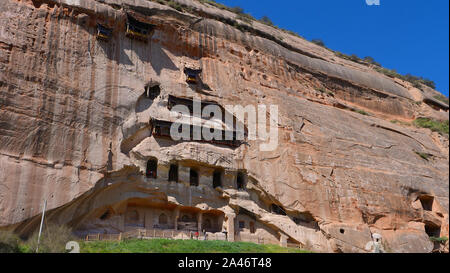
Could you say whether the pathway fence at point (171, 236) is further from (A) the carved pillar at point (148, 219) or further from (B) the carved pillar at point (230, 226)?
(A) the carved pillar at point (148, 219)

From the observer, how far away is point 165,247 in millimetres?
20844

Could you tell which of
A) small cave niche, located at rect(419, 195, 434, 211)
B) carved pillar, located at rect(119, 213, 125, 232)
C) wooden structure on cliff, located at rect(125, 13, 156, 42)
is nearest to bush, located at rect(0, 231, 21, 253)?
carved pillar, located at rect(119, 213, 125, 232)

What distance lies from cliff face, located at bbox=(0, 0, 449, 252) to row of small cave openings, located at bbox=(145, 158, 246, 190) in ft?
1.91

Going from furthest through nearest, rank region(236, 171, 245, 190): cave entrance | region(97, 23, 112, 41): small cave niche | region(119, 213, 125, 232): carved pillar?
1. region(236, 171, 245, 190): cave entrance
2. region(97, 23, 112, 41): small cave niche
3. region(119, 213, 125, 232): carved pillar

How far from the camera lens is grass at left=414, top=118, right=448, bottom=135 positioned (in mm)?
40306

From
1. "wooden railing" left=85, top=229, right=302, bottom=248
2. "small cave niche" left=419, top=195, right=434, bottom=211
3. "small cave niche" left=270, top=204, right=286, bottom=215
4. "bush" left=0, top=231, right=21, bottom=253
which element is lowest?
"bush" left=0, top=231, right=21, bottom=253

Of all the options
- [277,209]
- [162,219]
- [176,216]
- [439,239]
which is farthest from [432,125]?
[162,219]

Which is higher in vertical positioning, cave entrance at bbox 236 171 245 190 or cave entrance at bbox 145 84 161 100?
cave entrance at bbox 145 84 161 100

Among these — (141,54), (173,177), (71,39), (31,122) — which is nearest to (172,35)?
(141,54)

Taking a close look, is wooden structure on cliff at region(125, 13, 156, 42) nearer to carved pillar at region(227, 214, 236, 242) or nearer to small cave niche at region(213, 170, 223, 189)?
small cave niche at region(213, 170, 223, 189)

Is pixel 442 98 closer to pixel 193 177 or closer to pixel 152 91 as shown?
pixel 193 177

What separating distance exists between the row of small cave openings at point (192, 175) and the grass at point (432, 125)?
21.0 m

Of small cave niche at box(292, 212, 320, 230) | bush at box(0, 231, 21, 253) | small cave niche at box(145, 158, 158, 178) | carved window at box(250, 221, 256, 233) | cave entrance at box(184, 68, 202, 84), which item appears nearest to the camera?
bush at box(0, 231, 21, 253)
